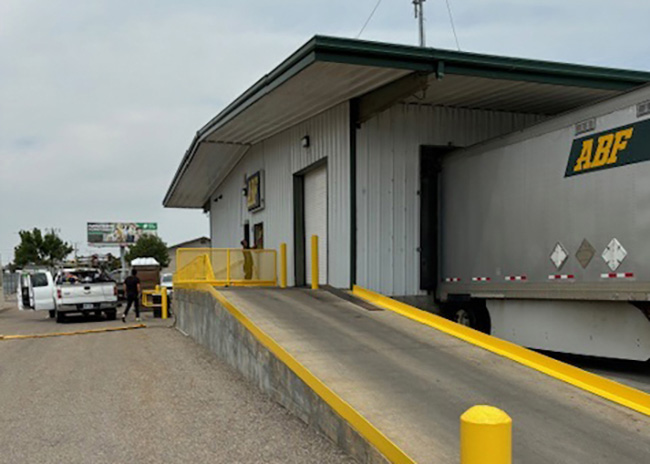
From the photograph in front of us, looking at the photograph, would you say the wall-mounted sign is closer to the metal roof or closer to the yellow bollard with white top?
the metal roof

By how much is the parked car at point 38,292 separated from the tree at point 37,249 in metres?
52.7

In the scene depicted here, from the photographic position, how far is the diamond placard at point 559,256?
30.9ft

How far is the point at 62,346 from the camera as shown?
14.5 metres

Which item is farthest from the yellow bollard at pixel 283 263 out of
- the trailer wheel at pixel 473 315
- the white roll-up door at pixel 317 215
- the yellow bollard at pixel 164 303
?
the yellow bollard at pixel 164 303

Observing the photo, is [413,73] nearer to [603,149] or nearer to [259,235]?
[603,149]

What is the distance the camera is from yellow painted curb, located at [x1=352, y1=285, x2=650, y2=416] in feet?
20.4

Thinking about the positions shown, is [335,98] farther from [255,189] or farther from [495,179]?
[255,189]

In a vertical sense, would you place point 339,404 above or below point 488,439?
below

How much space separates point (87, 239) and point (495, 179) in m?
88.7

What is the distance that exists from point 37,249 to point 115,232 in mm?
20002

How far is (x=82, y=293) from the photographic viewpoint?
69.7 feet

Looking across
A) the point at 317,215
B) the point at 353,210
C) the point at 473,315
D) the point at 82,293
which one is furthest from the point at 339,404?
the point at 82,293

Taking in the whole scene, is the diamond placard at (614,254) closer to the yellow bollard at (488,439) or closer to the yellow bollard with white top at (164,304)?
the yellow bollard at (488,439)

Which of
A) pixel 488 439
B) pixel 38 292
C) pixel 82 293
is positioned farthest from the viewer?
pixel 38 292
